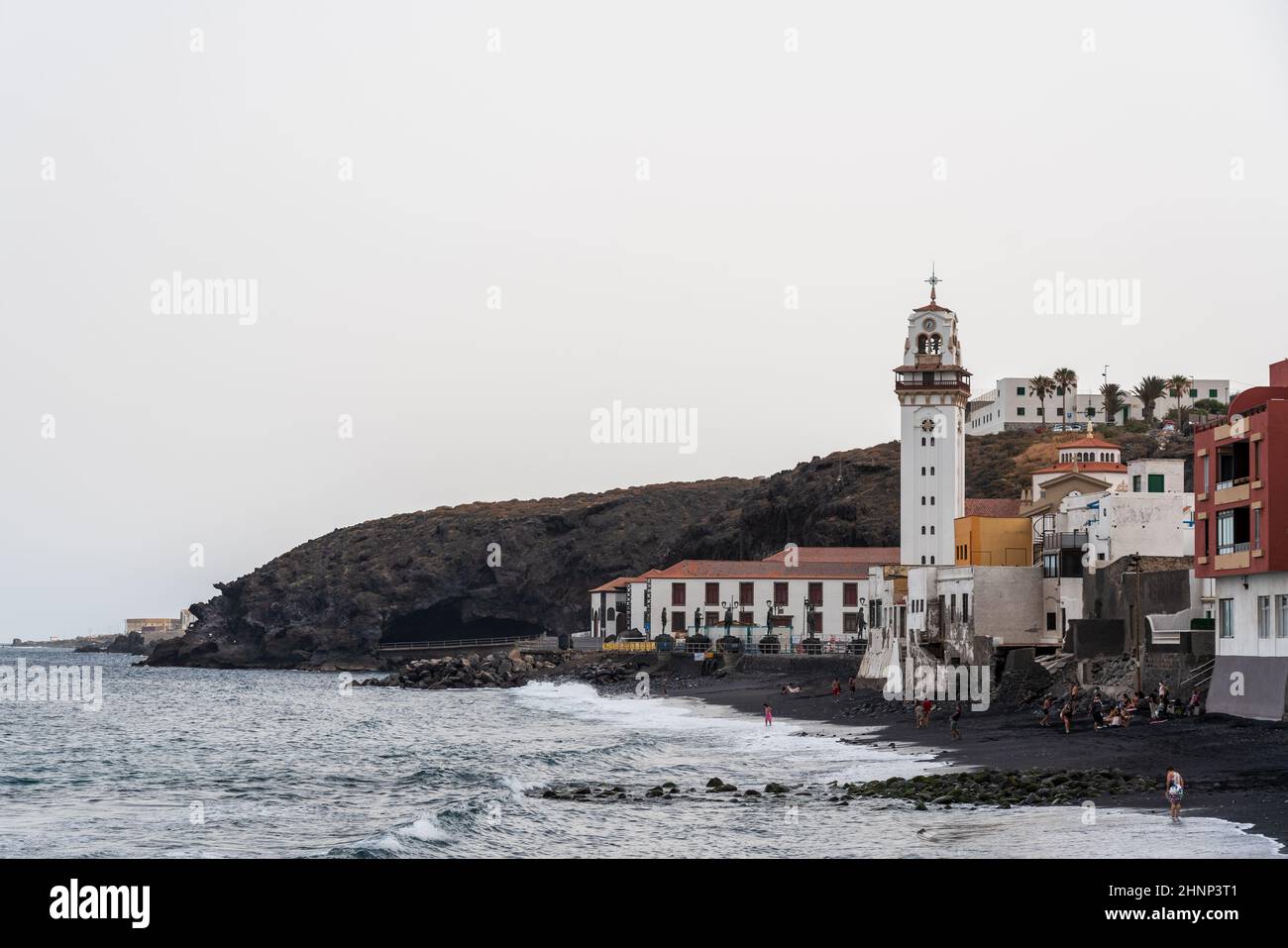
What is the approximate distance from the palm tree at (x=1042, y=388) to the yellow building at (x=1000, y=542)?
90.7 meters

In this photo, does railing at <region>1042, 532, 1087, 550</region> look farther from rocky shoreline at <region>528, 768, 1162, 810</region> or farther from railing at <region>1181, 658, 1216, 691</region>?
rocky shoreline at <region>528, 768, 1162, 810</region>

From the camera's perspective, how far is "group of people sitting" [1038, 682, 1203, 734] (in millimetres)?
44812

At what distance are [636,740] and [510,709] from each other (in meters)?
32.2

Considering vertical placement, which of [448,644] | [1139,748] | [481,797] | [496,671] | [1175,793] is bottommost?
[448,644]

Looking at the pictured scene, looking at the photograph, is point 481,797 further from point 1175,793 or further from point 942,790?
point 1175,793

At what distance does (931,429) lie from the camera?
103812mm

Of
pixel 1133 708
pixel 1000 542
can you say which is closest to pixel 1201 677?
pixel 1133 708

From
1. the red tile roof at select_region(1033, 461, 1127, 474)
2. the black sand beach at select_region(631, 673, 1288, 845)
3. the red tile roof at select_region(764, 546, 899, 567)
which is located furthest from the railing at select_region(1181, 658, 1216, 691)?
the red tile roof at select_region(764, 546, 899, 567)

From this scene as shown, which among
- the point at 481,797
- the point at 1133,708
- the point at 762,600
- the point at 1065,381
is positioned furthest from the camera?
the point at 1065,381

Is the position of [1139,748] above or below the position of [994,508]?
below

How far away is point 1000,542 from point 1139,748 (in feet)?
131

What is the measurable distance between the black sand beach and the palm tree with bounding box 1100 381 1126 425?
106125 millimetres

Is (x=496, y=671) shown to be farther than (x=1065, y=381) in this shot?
No
